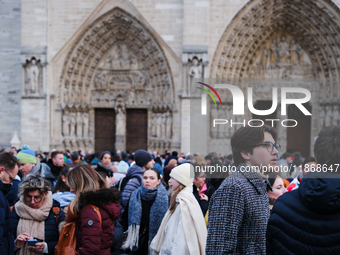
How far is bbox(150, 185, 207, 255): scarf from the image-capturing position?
11.1 ft

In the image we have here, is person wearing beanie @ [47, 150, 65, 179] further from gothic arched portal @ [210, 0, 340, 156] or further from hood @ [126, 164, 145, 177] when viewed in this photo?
gothic arched portal @ [210, 0, 340, 156]

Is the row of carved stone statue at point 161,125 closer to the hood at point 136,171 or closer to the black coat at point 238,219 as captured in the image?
the hood at point 136,171

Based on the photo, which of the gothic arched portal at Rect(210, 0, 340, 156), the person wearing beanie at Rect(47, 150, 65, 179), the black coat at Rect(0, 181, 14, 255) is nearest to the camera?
the black coat at Rect(0, 181, 14, 255)

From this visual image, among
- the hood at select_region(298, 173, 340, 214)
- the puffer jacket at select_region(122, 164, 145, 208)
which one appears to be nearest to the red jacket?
the puffer jacket at select_region(122, 164, 145, 208)

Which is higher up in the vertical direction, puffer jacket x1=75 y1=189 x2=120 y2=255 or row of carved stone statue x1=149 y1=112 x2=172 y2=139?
row of carved stone statue x1=149 y1=112 x2=172 y2=139

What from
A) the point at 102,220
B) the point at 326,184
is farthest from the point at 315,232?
the point at 102,220

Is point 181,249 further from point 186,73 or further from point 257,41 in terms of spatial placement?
point 257,41

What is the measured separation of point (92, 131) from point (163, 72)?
13.3 ft

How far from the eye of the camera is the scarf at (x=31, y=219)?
345cm

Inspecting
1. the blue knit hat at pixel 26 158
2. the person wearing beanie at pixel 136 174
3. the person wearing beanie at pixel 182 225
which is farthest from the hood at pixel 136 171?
the person wearing beanie at pixel 182 225

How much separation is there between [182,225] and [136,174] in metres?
1.79

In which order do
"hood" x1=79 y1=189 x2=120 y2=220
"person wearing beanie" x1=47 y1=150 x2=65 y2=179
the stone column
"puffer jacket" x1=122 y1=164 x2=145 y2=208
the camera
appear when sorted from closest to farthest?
"hood" x1=79 y1=189 x2=120 y2=220 < the camera < "puffer jacket" x1=122 y1=164 x2=145 y2=208 < "person wearing beanie" x1=47 y1=150 x2=65 y2=179 < the stone column

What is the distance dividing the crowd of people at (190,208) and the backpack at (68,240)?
31 millimetres

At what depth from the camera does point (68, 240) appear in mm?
3295
